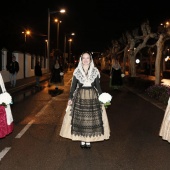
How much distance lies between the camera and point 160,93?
16531 millimetres

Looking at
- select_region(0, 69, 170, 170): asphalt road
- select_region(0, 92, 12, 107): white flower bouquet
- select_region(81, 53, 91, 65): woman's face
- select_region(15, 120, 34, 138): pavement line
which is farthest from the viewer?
select_region(15, 120, 34, 138): pavement line

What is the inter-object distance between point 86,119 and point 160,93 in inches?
401

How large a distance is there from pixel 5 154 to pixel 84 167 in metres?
1.64


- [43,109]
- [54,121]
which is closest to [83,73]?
[54,121]

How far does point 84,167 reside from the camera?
5.97 meters

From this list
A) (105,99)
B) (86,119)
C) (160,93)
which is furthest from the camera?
(160,93)

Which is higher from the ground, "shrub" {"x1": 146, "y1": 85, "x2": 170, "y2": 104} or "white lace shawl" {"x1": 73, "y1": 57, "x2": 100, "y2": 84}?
Answer: "white lace shawl" {"x1": 73, "y1": 57, "x2": 100, "y2": 84}

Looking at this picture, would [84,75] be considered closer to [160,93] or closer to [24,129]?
[24,129]

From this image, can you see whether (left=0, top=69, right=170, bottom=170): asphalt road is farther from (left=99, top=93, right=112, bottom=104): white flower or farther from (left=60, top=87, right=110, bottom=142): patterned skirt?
(left=99, top=93, right=112, bottom=104): white flower

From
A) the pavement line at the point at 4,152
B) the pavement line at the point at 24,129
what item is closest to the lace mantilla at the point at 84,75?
the pavement line at the point at 4,152

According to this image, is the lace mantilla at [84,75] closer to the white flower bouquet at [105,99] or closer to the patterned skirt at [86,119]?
the patterned skirt at [86,119]

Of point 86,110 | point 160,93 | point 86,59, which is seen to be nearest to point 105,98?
point 86,110

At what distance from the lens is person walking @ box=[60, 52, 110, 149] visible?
22.8 ft

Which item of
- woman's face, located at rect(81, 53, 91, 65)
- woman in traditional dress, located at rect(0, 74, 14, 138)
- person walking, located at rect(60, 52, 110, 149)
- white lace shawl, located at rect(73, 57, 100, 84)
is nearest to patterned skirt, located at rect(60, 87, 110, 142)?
person walking, located at rect(60, 52, 110, 149)
